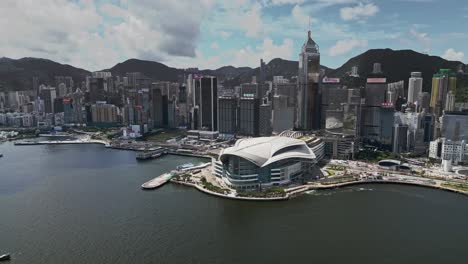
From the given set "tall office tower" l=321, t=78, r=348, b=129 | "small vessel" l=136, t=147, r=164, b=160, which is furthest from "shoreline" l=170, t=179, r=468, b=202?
"tall office tower" l=321, t=78, r=348, b=129

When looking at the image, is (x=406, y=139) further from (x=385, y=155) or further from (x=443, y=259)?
(x=443, y=259)

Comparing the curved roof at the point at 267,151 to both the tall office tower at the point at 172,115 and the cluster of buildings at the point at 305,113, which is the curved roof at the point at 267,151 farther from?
the tall office tower at the point at 172,115

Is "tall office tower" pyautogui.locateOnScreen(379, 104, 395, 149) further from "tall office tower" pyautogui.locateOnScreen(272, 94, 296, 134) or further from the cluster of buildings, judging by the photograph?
"tall office tower" pyautogui.locateOnScreen(272, 94, 296, 134)

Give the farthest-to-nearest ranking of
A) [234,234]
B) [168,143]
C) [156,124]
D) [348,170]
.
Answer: [156,124] → [168,143] → [348,170] → [234,234]

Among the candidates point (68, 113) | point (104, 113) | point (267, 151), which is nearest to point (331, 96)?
point (267, 151)

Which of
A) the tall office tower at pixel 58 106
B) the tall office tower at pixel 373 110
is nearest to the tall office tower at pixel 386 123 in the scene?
the tall office tower at pixel 373 110

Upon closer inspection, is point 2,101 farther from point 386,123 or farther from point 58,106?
point 386,123

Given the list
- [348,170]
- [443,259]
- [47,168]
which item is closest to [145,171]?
[47,168]
